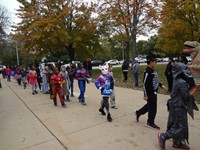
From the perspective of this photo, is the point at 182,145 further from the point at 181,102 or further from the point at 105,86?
the point at 105,86

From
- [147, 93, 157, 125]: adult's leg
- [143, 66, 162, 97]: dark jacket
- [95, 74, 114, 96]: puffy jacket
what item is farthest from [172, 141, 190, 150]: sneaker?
[95, 74, 114, 96]: puffy jacket

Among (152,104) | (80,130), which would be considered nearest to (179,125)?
(152,104)

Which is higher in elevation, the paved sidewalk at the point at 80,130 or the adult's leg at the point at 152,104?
the adult's leg at the point at 152,104

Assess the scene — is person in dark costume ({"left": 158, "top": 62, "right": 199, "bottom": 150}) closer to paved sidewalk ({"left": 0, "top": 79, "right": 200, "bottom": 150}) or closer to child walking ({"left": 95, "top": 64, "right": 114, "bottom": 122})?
paved sidewalk ({"left": 0, "top": 79, "right": 200, "bottom": 150})

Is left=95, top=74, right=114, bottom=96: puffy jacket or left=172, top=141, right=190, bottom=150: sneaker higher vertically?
left=95, top=74, right=114, bottom=96: puffy jacket

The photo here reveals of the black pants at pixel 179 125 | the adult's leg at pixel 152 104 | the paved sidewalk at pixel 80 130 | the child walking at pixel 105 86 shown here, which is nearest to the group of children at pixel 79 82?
the child walking at pixel 105 86

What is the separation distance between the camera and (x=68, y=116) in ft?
19.3

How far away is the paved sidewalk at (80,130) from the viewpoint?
12.7 ft

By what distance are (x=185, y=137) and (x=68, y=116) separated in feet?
11.6

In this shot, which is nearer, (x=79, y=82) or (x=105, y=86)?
(x=105, y=86)

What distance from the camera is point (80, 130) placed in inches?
184

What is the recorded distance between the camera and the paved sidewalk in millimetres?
3879

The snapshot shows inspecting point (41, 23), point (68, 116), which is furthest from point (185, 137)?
→ point (41, 23)

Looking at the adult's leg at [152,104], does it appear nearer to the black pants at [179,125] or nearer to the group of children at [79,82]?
the black pants at [179,125]
